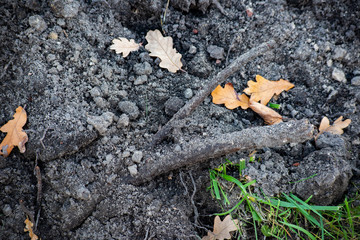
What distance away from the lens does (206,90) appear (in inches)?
79.3

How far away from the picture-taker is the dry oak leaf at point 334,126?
7.11 ft

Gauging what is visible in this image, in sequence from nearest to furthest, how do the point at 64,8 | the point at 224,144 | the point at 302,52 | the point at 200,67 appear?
the point at 224,144 < the point at 64,8 < the point at 200,67 < the point at 302,52

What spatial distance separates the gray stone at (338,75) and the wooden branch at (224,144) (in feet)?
2.46

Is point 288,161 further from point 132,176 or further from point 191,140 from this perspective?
point 132,176

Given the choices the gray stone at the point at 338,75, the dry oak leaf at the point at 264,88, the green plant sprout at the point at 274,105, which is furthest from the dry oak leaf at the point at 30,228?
the gray stone at the point at 338,75

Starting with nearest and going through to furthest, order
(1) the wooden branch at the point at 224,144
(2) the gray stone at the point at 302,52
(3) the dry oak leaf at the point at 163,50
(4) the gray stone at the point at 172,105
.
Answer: (1) the wooden branch at the point at 224,144
(4) the gray stone at the point at 172,105
(3) the dry oak leaf at the point at 163,50
(2) the gray stone at the point at 302,52

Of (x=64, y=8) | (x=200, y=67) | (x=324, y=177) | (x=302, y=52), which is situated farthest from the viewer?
(x=302, y=52)

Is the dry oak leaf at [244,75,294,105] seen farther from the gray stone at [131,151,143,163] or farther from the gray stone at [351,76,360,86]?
the gray stone at [131,151,143,163]

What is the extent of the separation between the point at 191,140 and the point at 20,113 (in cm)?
111

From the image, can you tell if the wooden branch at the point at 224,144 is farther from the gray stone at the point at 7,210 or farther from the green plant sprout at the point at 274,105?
the gray stone at the point at 7,210

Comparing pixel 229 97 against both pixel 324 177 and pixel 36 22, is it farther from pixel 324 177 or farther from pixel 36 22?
pixel 36 22

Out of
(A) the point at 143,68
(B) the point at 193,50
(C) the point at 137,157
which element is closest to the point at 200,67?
(B) the point at 193,50

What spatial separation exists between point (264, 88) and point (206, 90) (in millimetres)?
490

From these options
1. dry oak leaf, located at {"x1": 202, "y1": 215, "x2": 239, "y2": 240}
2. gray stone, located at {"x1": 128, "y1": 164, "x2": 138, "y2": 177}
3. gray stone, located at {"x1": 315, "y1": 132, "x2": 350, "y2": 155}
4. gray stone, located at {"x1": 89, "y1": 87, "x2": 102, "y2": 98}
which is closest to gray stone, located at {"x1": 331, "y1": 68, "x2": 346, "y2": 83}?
gray stone, located at {"x1": 315, "y1": 132, "x2": 350, "y2": 155}
